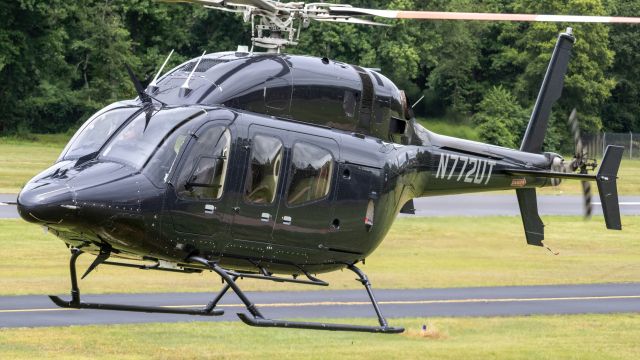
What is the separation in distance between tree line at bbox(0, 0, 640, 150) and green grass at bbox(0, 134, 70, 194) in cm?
200

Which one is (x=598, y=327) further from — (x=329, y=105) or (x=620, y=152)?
(x=329, y=105)

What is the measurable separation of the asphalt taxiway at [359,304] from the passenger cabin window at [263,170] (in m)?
10.0

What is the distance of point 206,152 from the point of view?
14.4 metres

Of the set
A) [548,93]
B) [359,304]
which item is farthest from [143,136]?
[359,304]

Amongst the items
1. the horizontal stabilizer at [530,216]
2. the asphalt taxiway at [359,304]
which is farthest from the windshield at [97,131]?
the asphalt taxiway at [359,304]

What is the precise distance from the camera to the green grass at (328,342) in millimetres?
22078

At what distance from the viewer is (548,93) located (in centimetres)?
2147

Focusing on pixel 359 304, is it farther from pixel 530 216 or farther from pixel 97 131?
pixel 97 131

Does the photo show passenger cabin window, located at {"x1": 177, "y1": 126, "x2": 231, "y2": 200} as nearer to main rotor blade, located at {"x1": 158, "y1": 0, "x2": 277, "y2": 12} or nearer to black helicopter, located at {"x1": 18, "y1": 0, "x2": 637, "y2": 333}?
black helicopter, located at {"x1": 18, "y1": 0, "x2": 637, "y2": 333}

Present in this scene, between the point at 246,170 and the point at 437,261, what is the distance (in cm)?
2045

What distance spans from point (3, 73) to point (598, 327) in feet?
138

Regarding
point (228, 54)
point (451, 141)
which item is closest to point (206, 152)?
point (228, 54)

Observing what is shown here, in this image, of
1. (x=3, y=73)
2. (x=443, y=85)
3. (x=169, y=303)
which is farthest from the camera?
(x=443, y=85)

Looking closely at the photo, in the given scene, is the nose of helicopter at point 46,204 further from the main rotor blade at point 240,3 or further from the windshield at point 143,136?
the main rotor blade at point 240,3
